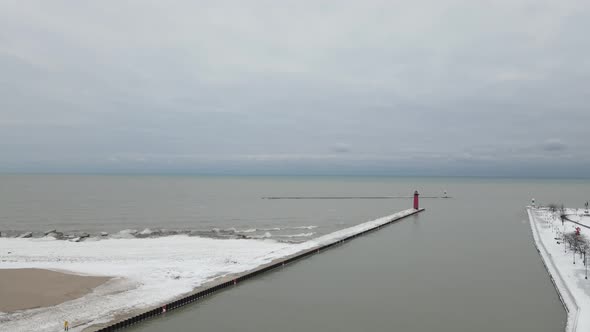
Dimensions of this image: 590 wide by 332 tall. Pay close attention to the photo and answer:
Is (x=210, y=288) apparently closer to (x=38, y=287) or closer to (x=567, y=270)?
(x=38, y=287)

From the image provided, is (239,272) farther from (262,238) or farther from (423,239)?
(423,239)

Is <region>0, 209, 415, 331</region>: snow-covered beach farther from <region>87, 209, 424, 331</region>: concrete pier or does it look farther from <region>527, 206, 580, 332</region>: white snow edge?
<region>527, 206, 580, 332</region>: white snow edge

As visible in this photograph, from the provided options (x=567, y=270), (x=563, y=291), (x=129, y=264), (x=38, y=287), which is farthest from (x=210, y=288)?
(x=567, y=270)

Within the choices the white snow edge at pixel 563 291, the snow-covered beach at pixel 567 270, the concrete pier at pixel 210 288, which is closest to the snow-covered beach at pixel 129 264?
the concrete pier at pixel 210 288

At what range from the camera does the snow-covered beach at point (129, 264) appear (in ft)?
61.8

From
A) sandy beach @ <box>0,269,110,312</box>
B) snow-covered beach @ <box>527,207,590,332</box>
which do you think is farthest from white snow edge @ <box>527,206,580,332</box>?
sandy beach @ <box>0,269,110,312</box>

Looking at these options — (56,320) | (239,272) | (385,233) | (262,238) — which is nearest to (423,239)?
(385,233)

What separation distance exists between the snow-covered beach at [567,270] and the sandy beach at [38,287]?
78.0 feet

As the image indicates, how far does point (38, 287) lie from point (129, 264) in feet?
21.9

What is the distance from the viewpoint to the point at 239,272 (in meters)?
26.8

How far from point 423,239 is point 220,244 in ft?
69.5

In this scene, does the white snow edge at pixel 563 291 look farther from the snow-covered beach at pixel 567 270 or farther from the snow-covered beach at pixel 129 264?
the snow-covered beach at pixel 129 264

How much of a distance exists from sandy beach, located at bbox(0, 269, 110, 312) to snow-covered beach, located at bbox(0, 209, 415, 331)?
0.85 m

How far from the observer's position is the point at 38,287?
23.0 m
